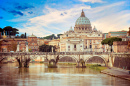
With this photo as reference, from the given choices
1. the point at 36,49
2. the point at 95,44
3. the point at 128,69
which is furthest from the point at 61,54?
the point at 95,44

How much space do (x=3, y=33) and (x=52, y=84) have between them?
116874mm

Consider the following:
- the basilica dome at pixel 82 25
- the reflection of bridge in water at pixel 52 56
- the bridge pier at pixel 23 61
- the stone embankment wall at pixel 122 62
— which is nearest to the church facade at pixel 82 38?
the basilica dome at pixel 82 25

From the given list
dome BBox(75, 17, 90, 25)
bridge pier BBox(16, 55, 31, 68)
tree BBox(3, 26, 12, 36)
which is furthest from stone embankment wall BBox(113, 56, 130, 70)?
dome BBox(75, 17, 90, 25)

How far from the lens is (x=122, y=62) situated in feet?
224

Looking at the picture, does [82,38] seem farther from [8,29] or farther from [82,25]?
[8,29]

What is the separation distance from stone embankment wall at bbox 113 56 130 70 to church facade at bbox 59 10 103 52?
57721 millimetres

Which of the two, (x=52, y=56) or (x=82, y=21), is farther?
(x=82, y=21)

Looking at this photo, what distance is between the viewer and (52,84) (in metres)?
52.2

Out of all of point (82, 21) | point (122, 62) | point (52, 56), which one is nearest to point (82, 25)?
point (82, 21)

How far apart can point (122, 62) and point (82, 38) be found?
95.3 meters

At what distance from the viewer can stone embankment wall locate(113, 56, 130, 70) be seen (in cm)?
6494

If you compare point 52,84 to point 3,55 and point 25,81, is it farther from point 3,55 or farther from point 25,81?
point 3,55

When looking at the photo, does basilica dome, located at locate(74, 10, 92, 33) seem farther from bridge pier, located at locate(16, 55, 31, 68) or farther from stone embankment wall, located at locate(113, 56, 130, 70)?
stone embankment wall, located at locate(113, 56, 130, 70)

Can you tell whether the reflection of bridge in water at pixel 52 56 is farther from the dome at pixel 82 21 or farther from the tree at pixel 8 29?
the dome at pixel 82 21
